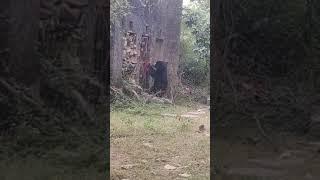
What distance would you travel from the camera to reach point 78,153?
3555mm

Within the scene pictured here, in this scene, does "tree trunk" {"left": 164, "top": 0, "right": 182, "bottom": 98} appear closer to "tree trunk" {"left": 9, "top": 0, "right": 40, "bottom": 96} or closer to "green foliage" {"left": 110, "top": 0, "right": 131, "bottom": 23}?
"green foliage" {"left": 110, "top": 0, "right": 131, "bottom": 23}

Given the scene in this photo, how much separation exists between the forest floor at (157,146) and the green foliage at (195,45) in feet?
15.3

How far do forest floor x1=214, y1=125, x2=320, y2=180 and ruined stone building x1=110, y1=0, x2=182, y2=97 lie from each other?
798cm

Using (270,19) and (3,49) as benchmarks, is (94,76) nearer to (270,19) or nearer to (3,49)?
(3,49)

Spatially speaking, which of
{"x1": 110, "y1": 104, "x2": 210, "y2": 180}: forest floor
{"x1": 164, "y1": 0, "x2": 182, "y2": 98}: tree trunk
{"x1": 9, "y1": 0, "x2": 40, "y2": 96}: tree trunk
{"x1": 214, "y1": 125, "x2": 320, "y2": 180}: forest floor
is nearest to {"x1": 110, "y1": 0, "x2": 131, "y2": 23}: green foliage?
{"x1": 164, "y1": 0, "x2": 182, "y2": 98}: tree trunk

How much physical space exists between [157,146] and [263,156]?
3.57m

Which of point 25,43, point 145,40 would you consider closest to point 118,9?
point 145,40

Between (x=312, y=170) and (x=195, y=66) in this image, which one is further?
(x=195, y=66)

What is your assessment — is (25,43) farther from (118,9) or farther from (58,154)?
(118,9)

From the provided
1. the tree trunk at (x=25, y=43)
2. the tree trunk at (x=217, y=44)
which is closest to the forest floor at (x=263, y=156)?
the tree trunk at (x=217, y=44)

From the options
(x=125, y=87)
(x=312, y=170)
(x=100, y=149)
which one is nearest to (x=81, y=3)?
(x=100, y=149)

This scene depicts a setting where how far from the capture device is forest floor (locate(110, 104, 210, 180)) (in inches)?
213

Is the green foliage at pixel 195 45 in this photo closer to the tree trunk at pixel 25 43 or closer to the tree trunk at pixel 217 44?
the tree trunk at pixel 217 44

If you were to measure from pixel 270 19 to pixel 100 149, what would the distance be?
160 centimetres
